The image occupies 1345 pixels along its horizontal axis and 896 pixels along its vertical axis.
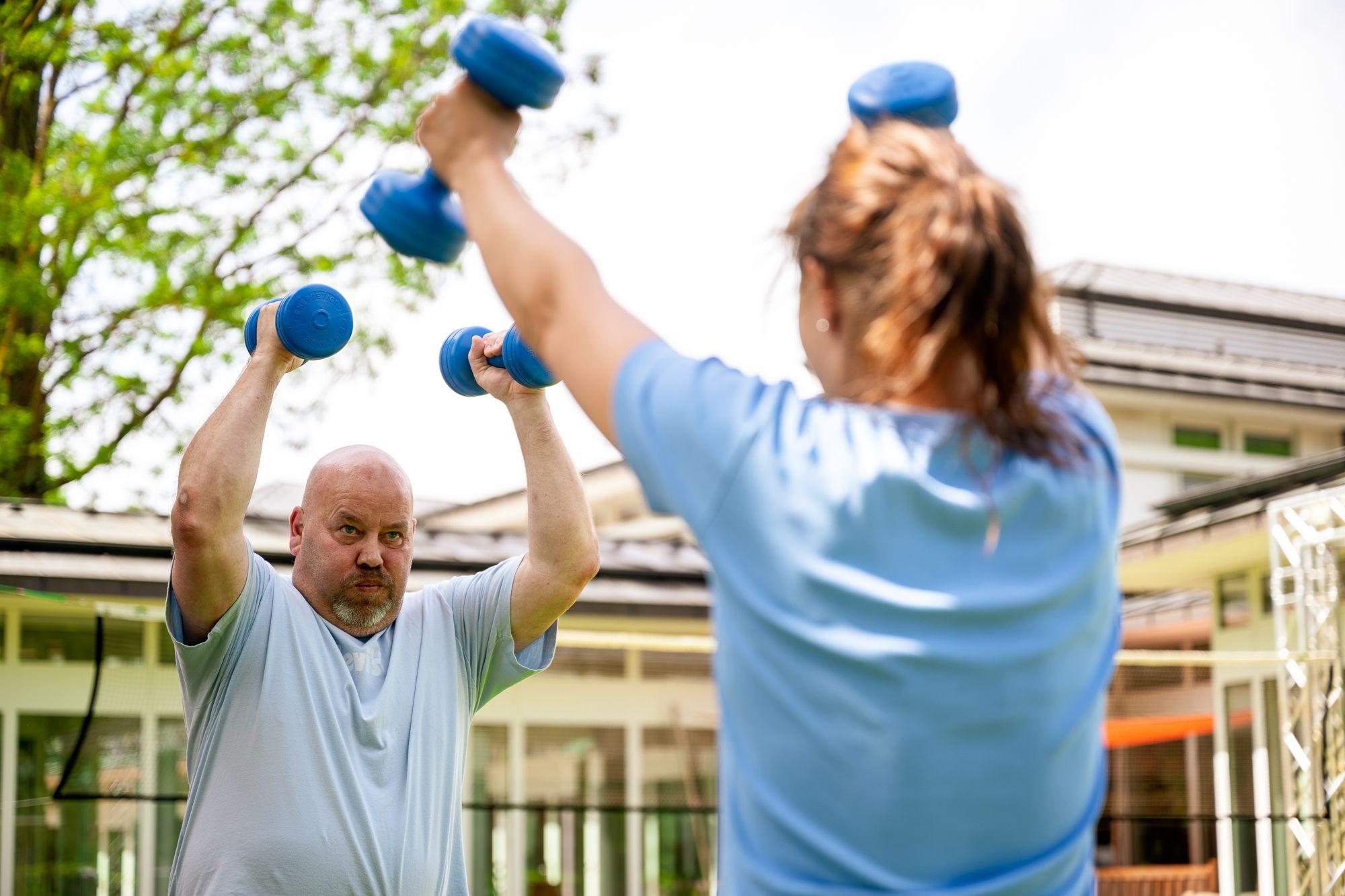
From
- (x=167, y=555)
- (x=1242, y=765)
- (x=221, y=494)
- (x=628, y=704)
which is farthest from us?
(x=1242, y=765)

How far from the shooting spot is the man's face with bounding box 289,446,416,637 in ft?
10.00

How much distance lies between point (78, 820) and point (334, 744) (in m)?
9.06

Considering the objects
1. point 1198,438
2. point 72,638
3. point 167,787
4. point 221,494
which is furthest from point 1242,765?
point 221,494

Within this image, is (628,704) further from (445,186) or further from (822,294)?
(822,294)

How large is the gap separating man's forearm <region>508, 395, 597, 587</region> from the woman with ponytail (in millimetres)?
1716

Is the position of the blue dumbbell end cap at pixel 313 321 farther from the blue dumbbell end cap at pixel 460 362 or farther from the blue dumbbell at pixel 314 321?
the blue dumbbell end cap at pixel 460 362

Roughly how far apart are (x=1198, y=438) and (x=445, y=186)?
70.0 feet

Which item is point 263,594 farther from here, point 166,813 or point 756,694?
point 166,813

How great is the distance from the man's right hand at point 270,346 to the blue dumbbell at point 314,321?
0.11 m

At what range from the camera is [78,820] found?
10.7 meters

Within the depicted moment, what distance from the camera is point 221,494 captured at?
8.89 feet

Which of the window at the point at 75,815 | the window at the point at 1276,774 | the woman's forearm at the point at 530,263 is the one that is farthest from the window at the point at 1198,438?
the woman's forearm at the point at 530,263

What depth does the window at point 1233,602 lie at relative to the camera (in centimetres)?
1503

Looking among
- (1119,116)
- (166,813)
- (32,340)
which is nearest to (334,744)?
(32,340)
